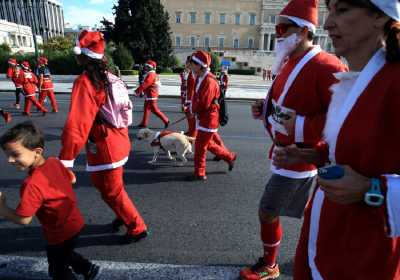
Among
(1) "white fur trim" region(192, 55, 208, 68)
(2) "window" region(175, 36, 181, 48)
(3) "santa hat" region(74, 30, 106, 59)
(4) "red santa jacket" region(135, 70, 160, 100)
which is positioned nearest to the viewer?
(3) "santa hat" region(74, 30, 106, 59)

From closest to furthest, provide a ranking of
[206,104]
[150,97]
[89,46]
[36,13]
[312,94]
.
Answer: [312,94] → [89,46] → [206,104] → [150,97] → [36,13]

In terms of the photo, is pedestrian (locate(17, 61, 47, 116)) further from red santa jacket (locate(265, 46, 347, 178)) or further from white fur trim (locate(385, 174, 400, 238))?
white fur trim (locate(385, 174, 400, 238))

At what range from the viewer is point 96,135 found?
10.1 feet

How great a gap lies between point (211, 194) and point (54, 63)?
34.8m

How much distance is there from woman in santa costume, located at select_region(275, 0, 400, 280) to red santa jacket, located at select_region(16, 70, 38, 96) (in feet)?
38.8

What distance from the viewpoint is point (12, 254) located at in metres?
3.23

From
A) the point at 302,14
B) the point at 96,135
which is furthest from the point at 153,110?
the point at 302,14

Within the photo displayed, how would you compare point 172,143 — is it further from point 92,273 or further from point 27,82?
point 27,82

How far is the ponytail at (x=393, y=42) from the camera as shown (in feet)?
3.83

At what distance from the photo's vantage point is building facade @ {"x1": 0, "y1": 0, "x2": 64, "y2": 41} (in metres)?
86.7

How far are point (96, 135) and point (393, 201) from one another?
254cm

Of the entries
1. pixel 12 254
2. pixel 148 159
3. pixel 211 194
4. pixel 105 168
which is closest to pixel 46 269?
pixel 12 254

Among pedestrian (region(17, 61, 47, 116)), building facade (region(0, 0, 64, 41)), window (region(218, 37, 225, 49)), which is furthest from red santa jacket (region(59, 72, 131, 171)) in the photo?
building facade (region(0, 0, 64, 41))

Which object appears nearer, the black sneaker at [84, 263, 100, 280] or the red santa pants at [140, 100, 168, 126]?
the black sneaker at [84, 263, 100, 280]
